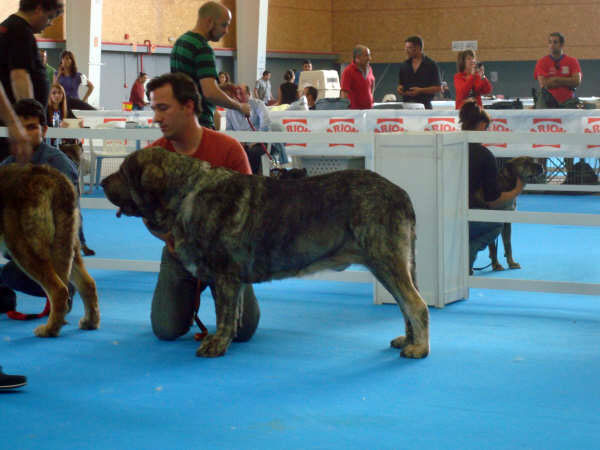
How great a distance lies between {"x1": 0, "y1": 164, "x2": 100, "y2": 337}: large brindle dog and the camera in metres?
4.47

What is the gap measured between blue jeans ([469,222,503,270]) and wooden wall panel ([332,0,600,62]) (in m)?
25.7

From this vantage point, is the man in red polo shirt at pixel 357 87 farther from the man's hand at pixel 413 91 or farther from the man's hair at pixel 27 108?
the man's hair at pixel 27 108

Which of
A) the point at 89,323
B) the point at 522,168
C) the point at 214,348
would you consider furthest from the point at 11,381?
the point at 522,168

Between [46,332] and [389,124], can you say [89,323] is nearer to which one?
[46,332]

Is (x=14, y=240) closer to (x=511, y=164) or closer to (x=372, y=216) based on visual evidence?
(x=372, y=216)

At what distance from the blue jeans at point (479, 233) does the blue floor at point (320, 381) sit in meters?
0.38

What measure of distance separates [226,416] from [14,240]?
180cm

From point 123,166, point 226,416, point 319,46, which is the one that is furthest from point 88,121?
point 319,46

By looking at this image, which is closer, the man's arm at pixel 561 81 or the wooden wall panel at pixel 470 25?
the man's arm at pixel 561 81

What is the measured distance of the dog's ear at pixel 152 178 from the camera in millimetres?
4074

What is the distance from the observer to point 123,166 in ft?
13.5

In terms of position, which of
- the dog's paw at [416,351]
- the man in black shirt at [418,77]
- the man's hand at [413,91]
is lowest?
the dog's paw at [416,351]

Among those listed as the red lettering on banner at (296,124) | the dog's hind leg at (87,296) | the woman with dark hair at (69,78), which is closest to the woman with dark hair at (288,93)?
the woman with dark hair at (69,78)

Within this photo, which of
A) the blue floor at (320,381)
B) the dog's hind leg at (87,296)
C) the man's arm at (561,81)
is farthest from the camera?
the man's arm at (561,81)
